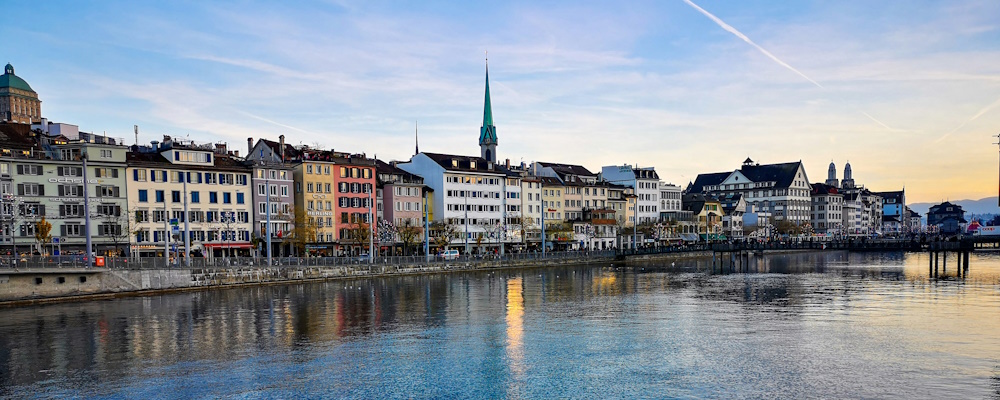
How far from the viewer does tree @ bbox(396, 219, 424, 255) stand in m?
93.6

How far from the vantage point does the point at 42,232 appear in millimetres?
65312

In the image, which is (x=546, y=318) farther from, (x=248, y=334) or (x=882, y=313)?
(x=882, y=313)

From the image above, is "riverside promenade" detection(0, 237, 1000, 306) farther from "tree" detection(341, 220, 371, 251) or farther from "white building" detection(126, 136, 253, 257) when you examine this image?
"white building" detection(126, 136, 253, 257)

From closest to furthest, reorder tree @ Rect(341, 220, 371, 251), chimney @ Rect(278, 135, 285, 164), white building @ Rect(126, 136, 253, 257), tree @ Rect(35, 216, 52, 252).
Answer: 1. tree @ Rect(35, 216, 52, 252)
2. white building @ Rect(126, 136, 253, 257)
3. tree @ Rect(341, 220, 371, 251)
4. chimney @ Rect(278, 135, 285, 164)

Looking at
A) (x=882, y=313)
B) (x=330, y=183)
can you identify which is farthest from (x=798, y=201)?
(x=882, y=313)

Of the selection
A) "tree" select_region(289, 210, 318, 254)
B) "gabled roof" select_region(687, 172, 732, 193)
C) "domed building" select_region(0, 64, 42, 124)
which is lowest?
"tree" select_region(289, 210, 318, 254)

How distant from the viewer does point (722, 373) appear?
28281mm

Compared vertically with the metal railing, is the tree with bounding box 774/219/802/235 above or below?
below

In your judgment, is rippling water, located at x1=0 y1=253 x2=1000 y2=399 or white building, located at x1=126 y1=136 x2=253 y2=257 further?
white building, located at x1=126 y1=136 x2=253 y2=257

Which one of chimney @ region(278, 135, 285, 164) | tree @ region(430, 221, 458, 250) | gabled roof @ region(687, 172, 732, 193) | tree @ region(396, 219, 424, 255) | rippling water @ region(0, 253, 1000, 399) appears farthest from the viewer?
gabled roof @ region(687, 172, 732, 193)

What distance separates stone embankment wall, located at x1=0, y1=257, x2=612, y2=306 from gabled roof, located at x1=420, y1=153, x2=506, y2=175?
98.6 ft

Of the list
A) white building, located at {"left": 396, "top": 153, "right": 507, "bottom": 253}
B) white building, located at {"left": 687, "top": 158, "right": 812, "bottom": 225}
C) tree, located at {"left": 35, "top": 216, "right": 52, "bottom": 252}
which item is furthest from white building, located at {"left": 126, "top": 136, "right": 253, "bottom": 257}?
white building, located at {"left": 687, "top": 158, "right": 812, "bottom": 225}

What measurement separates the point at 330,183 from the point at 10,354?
189 ft

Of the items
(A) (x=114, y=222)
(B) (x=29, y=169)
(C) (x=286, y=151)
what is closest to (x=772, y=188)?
(C) (x=286, y=151)
